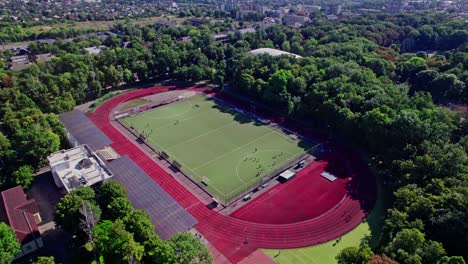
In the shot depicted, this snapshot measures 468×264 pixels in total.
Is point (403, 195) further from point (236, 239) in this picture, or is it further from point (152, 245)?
point (152, 245)

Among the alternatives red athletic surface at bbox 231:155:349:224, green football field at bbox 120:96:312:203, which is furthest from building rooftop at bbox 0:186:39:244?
red athletic surface at bbox 231:155:349:224

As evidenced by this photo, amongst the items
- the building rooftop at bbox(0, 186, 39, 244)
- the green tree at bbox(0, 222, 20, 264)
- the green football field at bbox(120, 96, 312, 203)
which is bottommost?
the green football field at bbox(120, 96, 312, 203)

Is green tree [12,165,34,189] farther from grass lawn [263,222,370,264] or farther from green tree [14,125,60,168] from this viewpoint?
grass lawn [263,222,370,264]

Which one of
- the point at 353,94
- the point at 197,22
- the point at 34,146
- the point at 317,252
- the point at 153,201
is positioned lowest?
the point at 197,22

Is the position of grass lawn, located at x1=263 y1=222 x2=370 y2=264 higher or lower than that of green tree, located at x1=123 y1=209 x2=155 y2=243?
lower

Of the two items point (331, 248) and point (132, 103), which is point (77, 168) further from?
point (331, 248)

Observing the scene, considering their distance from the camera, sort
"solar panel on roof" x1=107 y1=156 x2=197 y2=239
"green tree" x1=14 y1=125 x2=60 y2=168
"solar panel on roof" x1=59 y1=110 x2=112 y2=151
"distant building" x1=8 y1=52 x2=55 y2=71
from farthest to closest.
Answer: "distant building" x1=8 y1=52 x2=55 y2=71
"solar panel on roof" x1=59 y1=110 x2=112 y2=151
"green tree" x1=14 y1=125 x2=60 y2=168
"solar panel on roof" x1=107 y1=156 x2=197 y2=239

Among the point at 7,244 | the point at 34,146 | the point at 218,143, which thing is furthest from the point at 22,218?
the point at 218,143
